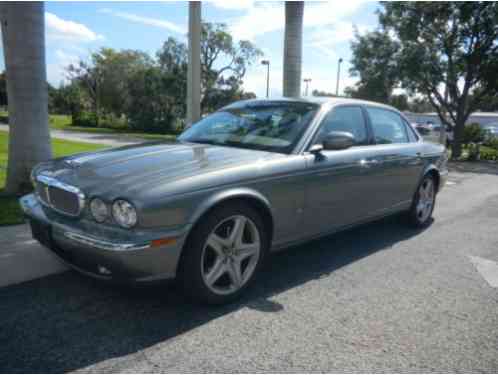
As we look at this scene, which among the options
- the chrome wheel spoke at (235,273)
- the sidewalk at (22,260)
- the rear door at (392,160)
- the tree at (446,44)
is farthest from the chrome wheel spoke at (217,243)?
the tree at (446,44)

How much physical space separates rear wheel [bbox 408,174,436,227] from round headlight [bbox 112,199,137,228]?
3.92 metres

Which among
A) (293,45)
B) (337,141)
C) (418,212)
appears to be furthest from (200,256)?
(293,45)

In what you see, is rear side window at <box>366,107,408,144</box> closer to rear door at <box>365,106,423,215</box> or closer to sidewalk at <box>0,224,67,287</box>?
rear door at <box>365,106,423,215</box>

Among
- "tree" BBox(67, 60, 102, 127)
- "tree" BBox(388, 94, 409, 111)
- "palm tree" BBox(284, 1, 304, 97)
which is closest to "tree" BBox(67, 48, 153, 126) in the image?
"tree" BBox(67, 60, 102, 127)

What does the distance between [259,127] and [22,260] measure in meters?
2.54

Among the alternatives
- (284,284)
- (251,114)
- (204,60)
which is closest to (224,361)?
→ (284,284)

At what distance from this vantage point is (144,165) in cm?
299

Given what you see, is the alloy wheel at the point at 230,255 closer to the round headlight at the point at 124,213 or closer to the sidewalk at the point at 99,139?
the round headlight at the point at 124,213

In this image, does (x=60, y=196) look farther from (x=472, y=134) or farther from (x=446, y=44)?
(x=472, y=134)

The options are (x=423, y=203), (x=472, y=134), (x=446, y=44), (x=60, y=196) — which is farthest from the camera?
(x=472, y=134)

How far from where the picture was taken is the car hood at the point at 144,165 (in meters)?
2.70

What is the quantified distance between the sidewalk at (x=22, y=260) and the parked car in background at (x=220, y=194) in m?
0.61

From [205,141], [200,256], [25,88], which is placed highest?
[25,88]

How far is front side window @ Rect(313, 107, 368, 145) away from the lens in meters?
3.79
